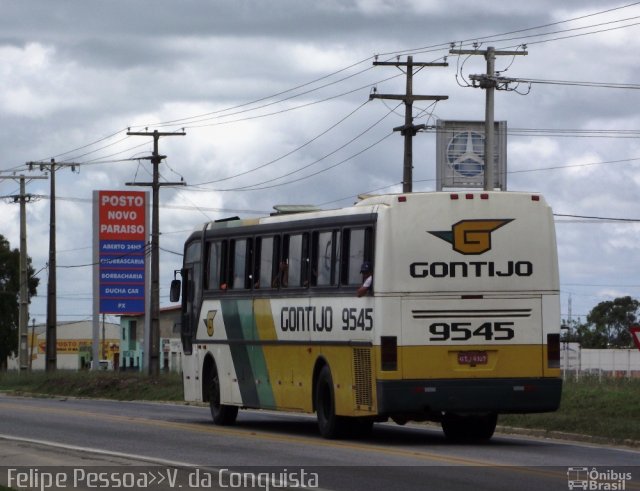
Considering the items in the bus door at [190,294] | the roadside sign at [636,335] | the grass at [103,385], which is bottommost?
the grass at [103,385]

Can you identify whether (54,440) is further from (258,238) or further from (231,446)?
(258,238)

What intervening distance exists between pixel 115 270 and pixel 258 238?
39.9 metres

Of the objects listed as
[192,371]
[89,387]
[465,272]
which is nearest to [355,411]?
[465,272]

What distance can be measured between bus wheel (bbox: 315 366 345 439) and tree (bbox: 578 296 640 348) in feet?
333

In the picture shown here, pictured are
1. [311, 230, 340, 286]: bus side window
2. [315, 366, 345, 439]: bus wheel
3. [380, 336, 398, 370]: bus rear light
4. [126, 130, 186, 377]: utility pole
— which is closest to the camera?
[380, 336, 398, 370]: bus rear light

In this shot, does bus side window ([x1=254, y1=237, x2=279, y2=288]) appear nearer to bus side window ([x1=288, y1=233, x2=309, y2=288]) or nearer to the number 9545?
bus side window ([x1=288, y1=233, x2=309, y2=288])

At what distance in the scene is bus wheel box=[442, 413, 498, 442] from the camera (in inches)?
875

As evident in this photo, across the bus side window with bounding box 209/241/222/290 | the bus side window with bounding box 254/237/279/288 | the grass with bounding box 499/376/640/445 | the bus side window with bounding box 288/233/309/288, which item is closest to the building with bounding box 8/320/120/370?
the bus side window with bounding box 209/241/222/290

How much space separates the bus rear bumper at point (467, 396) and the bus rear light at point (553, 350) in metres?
0.23

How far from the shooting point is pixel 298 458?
18531 mm

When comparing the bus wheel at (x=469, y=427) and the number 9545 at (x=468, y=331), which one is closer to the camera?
the number 9545 at (x=468, y=331)

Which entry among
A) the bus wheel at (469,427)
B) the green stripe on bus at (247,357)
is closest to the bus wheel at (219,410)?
the green stripe on bus at (247,357)

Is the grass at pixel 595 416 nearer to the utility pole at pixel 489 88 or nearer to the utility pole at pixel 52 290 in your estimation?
the utility pole at pixel 489 88

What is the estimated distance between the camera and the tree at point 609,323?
123562 millimetres
